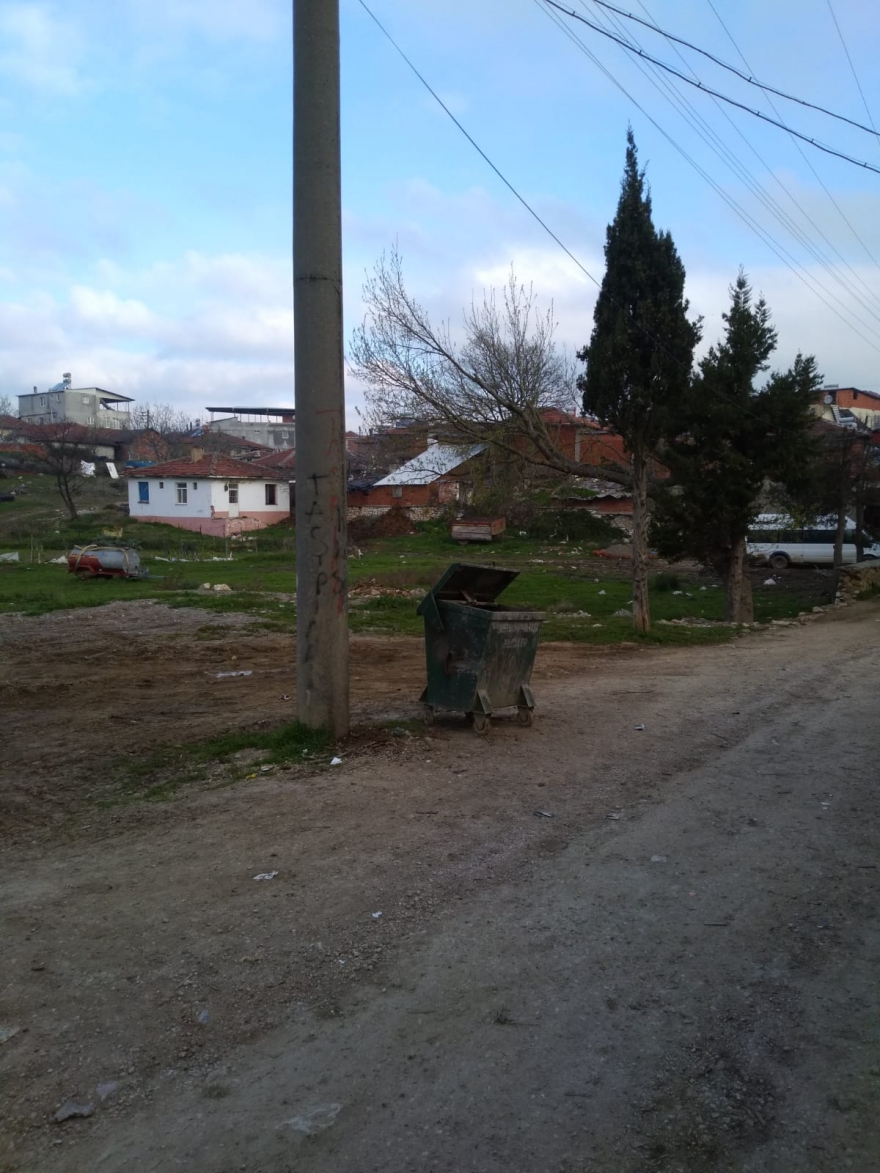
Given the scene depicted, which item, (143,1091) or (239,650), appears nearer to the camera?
(143,1091)

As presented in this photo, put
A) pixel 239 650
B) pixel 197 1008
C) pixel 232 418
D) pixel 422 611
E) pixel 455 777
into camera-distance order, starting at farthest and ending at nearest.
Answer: pixel 232 418
pixel 239 650
pixel 422 611
pixel 455 777
pixel 197 1008

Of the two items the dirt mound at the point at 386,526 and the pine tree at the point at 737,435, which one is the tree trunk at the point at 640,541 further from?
the dirt mound at the point at 386,526

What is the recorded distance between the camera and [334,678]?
779 cm

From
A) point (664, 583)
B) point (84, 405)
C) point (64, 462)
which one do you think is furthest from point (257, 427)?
point (664, 583)

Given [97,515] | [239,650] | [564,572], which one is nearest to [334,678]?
[239,650]

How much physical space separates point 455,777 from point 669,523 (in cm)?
1490

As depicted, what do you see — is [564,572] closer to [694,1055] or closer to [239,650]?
[239,650]

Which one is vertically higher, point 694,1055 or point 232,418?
point 232,418

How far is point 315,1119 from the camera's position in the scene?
10.3ft

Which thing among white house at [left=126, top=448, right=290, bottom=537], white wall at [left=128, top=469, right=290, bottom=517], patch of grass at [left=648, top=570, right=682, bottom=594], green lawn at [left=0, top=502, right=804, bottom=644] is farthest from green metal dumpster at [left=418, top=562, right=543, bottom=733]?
white wall at [left=128, top=469, right=290, bottom=517]

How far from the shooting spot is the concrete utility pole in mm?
7504

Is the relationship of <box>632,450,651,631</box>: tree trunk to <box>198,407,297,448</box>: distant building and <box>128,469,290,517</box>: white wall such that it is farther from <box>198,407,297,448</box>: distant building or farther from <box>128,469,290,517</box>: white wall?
<box>198,407,297,448</box>: distant building

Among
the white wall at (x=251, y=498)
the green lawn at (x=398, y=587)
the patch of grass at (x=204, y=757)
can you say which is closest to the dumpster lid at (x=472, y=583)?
the patch of grass at (x=204, y=757)

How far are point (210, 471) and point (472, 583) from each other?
1690 inches
